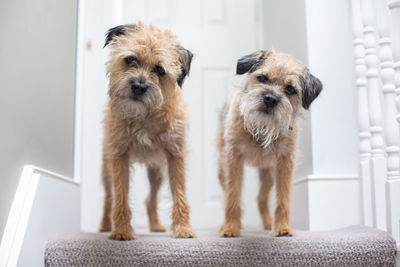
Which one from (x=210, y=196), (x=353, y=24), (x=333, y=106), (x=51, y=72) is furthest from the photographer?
(x=210, y=196)

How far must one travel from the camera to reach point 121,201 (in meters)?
2.24

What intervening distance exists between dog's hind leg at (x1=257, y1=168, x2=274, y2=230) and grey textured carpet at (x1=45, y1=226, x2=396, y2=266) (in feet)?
3.42

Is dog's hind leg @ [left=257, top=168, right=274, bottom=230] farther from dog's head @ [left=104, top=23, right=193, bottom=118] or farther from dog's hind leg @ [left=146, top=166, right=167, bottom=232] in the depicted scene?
dog's head @ [left=104, top=23, right=193, bottom=118]

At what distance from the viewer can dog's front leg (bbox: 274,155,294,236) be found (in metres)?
2.25

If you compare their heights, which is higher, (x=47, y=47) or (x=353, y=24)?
(x=353, y=24)

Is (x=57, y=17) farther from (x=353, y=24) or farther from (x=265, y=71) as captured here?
(x=353, y=24)

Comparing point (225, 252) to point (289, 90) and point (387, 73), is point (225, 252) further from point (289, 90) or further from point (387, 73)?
point (387, 73)

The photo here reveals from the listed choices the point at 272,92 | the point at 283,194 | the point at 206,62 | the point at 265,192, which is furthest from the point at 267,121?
the point at 206,62

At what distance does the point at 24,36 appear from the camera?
6.38 ft

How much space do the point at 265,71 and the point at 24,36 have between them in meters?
1.17

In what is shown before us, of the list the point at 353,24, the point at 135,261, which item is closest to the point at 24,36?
the point at 135,261

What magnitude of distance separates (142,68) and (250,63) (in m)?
0.57

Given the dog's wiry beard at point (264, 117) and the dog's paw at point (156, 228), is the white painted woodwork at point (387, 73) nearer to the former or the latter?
the dog's wiry beard at point (264, 117)

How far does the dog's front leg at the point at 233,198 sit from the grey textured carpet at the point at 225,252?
324 mm
